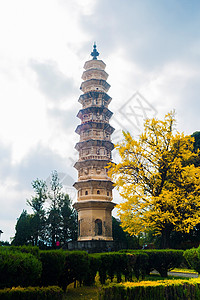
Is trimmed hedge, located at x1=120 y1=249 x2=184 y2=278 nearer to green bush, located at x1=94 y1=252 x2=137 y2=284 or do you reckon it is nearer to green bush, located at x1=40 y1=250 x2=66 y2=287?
green bush, located at x1=94 y1=252 x2=137 y2=284

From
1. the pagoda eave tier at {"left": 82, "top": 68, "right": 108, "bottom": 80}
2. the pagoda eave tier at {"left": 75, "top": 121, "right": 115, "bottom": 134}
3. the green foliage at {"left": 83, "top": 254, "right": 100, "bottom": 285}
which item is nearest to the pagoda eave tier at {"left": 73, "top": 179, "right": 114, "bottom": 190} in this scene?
the pagoda eave tier at {"left": 75, "top": 121, "right": 115, "bottom": 134}

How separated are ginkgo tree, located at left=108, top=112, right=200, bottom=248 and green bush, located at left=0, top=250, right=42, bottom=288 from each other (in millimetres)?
10248

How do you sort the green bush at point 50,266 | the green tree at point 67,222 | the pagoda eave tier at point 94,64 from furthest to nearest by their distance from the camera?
the green tree at point 67,222
the pagoda eave tier at point 94,64
the green bush at point 50,266

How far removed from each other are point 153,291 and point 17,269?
3.17 metres

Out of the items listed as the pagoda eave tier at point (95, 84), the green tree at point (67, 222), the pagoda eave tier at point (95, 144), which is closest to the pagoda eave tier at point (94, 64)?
the pagoda eave tier at point (95, 84)

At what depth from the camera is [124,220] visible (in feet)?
55.9

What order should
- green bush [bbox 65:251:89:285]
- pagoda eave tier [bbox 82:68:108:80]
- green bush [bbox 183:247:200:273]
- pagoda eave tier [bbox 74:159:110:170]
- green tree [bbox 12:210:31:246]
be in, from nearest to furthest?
1. green bush [bbox 65:251:89:285]
2. green bush [bbox 183:247:200:273]
3. pagoda eave tier [bbox 74:159:110:170]
4. pagoda eave tier [bbox 82:68:108:80]
5. green tree [bbox 12:210:31:246]

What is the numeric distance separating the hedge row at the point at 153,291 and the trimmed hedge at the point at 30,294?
1041 millimetres

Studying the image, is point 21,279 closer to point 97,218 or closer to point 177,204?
point 177,204

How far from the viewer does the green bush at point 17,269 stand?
5.70 metres

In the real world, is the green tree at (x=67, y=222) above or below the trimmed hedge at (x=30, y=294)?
above

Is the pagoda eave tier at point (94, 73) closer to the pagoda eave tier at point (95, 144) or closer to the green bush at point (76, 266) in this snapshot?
the pagoda eave tier at point (95, 144)

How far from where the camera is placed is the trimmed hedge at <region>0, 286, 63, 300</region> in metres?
5.38

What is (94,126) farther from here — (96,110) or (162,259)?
(162,259)
